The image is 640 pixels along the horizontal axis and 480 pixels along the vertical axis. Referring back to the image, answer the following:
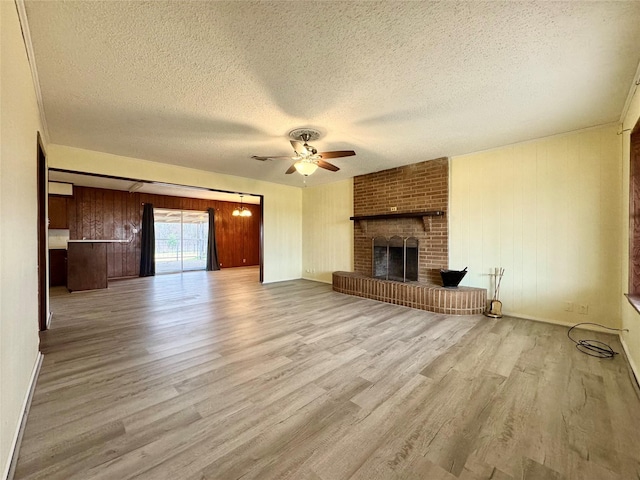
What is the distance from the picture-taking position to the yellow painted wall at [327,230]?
6.19 m

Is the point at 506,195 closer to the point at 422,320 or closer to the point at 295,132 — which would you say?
the point at 422,320

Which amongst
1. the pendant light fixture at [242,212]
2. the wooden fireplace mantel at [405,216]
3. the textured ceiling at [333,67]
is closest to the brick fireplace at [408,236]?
the wooden fireplace mantel at [405,216]

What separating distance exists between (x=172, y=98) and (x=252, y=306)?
3.09m

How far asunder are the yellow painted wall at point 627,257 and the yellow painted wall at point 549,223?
17 cm

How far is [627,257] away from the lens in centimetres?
269

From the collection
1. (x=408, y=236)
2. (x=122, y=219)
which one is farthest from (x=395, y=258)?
(x=122, y=219)

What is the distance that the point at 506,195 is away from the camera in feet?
12.8

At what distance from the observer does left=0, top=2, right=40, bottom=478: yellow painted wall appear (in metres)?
1.25

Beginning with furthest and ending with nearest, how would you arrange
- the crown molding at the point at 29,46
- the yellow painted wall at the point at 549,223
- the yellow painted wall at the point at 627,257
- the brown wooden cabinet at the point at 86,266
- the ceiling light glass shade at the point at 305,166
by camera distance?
the brown wooden cabinet at the point at 86,266
the ceiling light glass shade at the point at 305,166
the yellow painted wall at the point at 549,223
the yellow painted wall at the point at 627,257
the crown molding at the point at 29,46

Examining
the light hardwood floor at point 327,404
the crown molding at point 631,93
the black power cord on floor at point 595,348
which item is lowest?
the light hardwood floor at point 327,404

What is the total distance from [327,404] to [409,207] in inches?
157

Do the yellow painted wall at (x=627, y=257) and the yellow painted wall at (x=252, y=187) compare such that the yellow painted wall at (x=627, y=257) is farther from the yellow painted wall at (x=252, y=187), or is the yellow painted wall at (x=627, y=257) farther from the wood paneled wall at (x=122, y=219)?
the wood paneled wall at (x=122, y=219)

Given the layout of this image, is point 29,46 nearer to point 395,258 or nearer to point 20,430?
point 20,430

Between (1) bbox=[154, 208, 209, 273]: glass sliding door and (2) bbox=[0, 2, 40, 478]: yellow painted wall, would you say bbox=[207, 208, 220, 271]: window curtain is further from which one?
(2) bbox=[0, 2, 40, 478]: yellow painted wall
